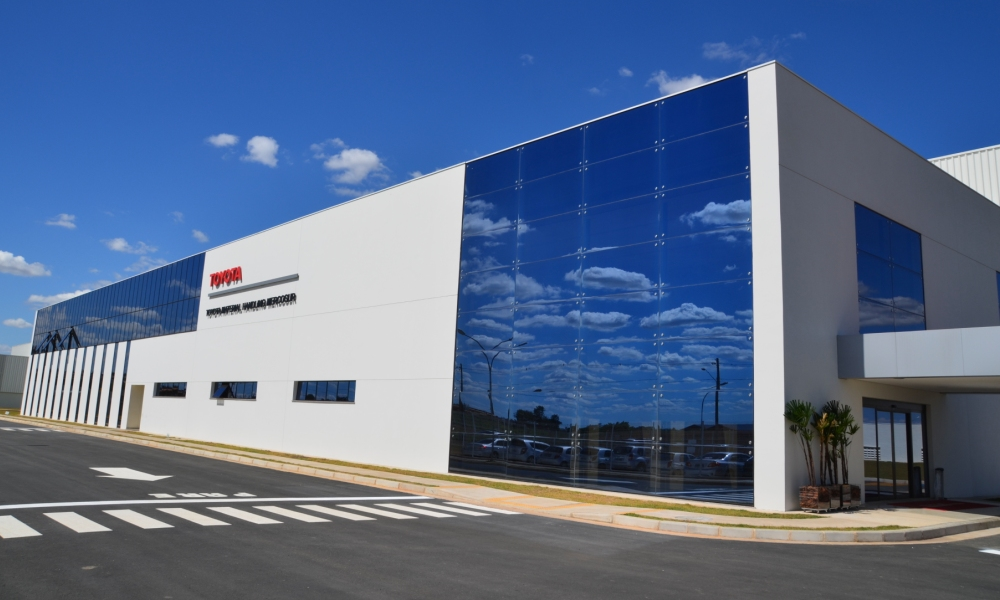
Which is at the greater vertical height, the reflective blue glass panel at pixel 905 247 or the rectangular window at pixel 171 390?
the reflective blue glass panel at pixel 905 247

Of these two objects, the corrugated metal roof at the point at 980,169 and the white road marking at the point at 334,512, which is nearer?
the white road marking at the point at 334,512

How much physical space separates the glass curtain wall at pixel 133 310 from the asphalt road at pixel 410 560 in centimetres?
3045

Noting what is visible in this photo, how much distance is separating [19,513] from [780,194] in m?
17.4

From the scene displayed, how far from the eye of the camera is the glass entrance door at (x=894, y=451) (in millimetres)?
20125

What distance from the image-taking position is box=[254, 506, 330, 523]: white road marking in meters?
13.2

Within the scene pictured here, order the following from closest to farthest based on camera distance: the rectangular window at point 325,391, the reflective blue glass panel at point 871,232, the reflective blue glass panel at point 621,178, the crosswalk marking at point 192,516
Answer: the crosswalk marking at point 192,516
the reflective blue glass panel at point 621,178
the reflective blue glass panel at point 871,232
the rectangular window at point 325,391

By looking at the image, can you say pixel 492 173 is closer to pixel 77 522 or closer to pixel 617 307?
pixel 617 307

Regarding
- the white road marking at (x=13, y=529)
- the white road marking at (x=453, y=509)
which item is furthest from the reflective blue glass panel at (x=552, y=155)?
the white road marking at (x=13, y=529)

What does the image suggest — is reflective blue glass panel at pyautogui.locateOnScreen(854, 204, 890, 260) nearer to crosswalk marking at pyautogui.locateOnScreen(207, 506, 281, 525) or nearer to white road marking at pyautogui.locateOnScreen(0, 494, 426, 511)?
white road marking at pyautogui.locateOnScreen(0, 494, 426, 511)

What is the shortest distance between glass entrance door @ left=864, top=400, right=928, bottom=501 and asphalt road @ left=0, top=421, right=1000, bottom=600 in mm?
5091

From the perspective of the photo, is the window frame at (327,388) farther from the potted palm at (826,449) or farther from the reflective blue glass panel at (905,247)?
the reflective blue glass panel at (905,247)

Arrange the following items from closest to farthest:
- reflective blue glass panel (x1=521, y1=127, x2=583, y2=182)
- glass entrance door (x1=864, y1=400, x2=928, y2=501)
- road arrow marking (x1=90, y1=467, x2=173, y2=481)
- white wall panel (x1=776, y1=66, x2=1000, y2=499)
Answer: white wall panel (x1=776, y1=66, x2=1000, y2=499) < road arrow marking (x1=90, y1=467, x2=173, y2=481) < glass entrance door (x1=864, y1=400, x2=928, y2=501) < reflective blue glass panel (x1=521, y1=127, x2=583, y2=182)

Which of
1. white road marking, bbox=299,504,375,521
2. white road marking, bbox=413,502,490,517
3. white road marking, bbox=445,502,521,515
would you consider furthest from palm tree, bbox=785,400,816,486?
white road marking, bbox=299,504,375,521

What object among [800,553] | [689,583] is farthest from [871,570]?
[689,583]
